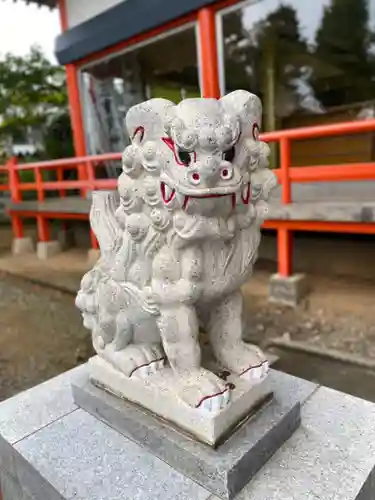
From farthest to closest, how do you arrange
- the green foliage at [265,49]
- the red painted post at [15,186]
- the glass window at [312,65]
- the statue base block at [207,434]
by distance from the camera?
the red painted post at [15,186]
the glass window at [312,65]
the green foliage at [265,49]
the statue base block at [207,434]

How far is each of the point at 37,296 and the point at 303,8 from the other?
4017 millimetres

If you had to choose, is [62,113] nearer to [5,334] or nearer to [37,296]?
[37,296]

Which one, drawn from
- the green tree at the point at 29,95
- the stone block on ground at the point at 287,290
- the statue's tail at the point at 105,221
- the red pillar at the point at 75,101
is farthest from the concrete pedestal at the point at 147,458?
the green tree at the point at 29,95

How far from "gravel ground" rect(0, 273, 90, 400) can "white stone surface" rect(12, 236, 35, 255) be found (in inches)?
71.3

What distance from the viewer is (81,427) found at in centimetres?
129

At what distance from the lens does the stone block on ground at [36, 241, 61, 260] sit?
5441 mm

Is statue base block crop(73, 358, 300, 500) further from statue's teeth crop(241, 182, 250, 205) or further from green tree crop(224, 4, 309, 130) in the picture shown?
green tree crop(224, 4, 309, 130)

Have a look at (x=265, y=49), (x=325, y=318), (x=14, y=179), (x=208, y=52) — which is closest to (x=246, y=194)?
(x=325, y=318)

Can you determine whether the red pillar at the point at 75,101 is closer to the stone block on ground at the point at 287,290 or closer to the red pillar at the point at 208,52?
the red pillar at the point at 208,52

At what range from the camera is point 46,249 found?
17.9ft

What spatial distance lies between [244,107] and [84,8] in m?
4.80

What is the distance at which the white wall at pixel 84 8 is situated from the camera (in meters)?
4.62

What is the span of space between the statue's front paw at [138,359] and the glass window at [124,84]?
12.6ft

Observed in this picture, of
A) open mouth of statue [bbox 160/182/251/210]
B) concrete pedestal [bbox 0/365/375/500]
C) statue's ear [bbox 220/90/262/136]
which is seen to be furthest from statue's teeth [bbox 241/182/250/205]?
concrete pedestal [bbox 0/365/375/500]
